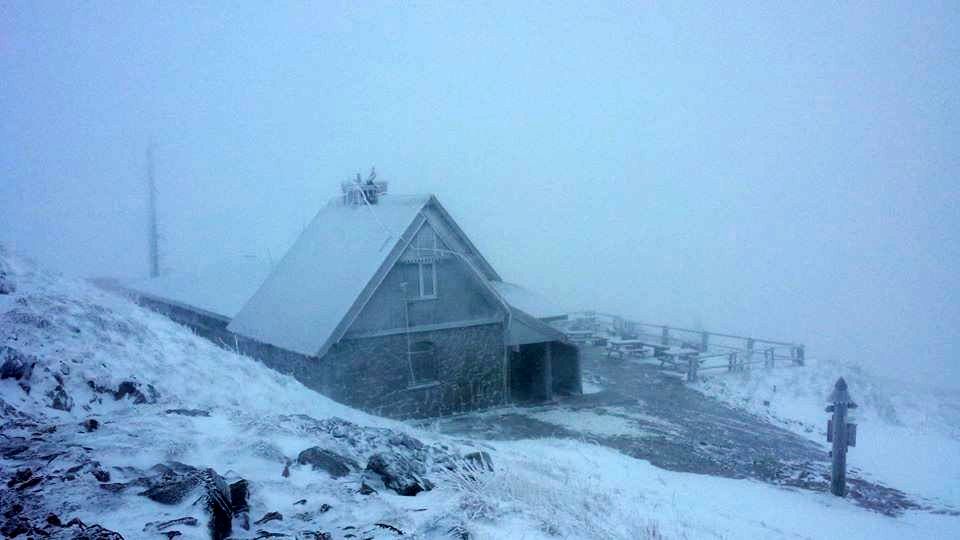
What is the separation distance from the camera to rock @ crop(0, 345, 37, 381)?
746 cm

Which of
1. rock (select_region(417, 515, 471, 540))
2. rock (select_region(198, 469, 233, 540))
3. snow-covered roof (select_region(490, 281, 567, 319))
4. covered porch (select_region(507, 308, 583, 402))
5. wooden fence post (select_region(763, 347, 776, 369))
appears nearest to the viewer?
rock (select_region(198, 469, 233, 540))

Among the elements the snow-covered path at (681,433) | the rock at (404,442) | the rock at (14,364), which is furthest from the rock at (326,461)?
the snow-covered path at (681,433)

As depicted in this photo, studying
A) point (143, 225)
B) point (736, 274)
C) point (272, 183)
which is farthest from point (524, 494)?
point (272, 183)

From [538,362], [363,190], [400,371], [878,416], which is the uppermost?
[363,190]

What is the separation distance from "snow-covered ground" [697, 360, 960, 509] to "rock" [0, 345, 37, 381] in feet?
52.2

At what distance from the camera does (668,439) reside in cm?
1745

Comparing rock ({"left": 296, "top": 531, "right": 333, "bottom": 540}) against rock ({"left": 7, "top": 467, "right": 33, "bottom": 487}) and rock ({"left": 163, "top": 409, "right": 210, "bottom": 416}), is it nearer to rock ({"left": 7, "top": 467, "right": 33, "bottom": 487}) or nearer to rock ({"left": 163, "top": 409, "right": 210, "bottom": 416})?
rock ({"left": 7, "top": 467, "right": 33, "bottom": 487})

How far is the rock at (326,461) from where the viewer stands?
6.25 metres

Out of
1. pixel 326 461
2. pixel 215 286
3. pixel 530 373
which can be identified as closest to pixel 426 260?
pixel 530 373

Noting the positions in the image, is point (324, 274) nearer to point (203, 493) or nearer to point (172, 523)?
point (203, 493)

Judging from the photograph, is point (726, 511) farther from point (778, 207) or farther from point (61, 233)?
point (778, 207)

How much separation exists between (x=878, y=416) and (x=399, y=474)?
23.7m

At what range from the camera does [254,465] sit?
620cm

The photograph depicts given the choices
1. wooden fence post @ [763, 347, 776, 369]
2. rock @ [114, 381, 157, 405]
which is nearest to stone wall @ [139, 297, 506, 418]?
rock @ [114, 381, 157, 405]
